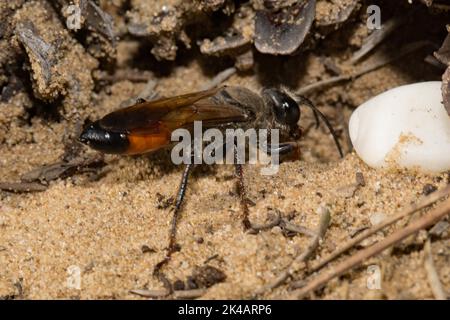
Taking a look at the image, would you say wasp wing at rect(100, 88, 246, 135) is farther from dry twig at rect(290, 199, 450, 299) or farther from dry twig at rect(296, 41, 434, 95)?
dry twig at rect(290, 199, 450, 299)

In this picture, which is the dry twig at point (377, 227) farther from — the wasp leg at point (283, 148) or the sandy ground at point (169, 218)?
the wasp leg at point (283, 148)

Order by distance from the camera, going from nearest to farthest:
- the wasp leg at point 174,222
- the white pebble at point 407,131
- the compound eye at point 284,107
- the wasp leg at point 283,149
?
the wasp leg at point 174,222, the white pebble at point 407,131, the wasp leg at point 283,149, the compound eye at point 284,107

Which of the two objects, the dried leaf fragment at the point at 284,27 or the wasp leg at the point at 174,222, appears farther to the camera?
the dried leaf fragment at the point at 284,27
